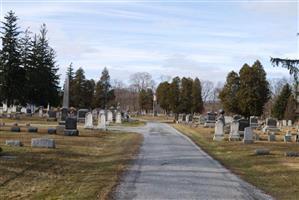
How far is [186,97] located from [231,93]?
2672 centimetres

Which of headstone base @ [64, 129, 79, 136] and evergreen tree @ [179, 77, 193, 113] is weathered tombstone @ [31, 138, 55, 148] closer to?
headstone base @ [64, 129, 79, 136]

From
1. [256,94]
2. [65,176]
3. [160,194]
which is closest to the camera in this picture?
[160,194]

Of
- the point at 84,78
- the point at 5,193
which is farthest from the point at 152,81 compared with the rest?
the point at 5,193

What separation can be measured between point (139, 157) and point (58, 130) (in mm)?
15390

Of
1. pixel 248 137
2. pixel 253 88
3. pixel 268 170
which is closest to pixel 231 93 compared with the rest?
pixel 253 88

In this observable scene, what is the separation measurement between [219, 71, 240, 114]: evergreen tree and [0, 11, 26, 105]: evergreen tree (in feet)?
83.7

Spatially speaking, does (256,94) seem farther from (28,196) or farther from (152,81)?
(152,81)

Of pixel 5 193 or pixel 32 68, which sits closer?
pixel 5 193

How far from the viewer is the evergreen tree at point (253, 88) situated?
208 ft

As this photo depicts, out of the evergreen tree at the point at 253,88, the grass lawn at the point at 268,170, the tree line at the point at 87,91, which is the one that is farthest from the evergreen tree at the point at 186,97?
the grass lawn at the point at 268,170

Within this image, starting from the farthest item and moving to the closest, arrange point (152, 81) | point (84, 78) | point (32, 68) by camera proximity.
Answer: point (152, 81) → point (84, 78) → point (32, 68)

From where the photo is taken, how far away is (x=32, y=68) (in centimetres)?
7562

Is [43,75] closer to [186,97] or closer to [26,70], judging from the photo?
[26,70]

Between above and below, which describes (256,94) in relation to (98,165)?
above
